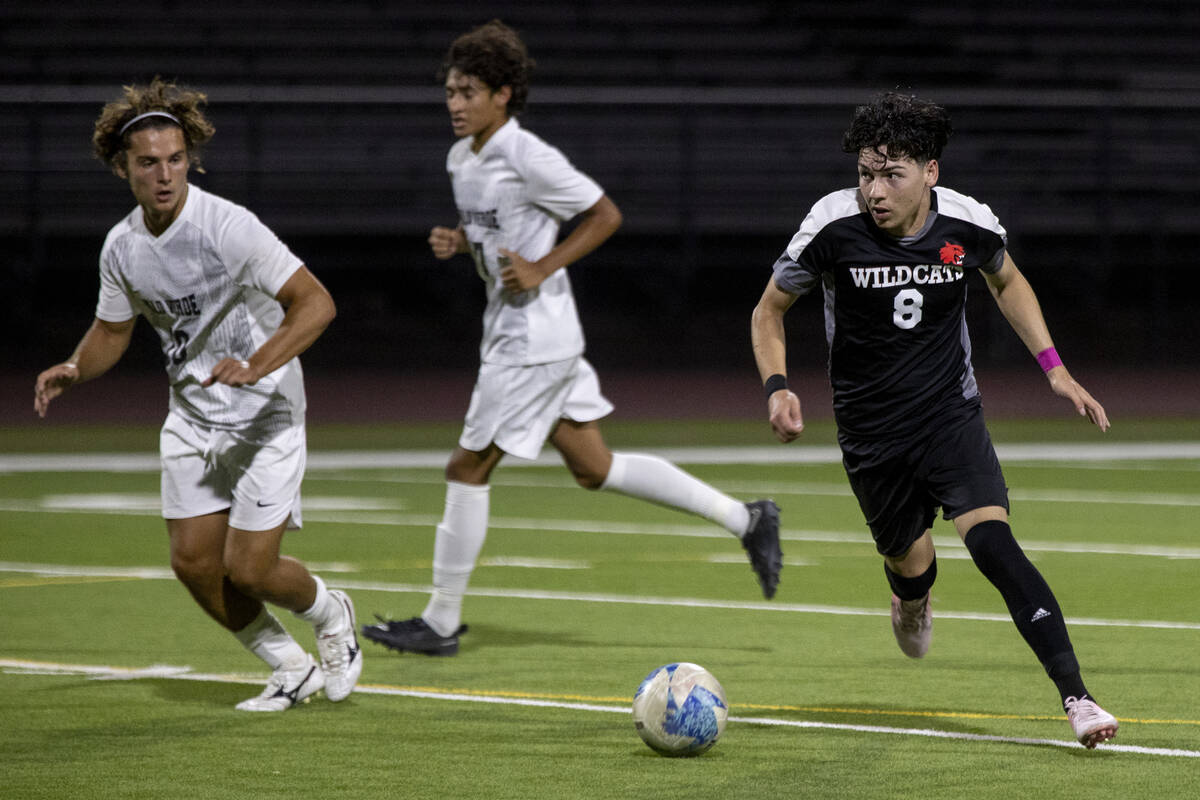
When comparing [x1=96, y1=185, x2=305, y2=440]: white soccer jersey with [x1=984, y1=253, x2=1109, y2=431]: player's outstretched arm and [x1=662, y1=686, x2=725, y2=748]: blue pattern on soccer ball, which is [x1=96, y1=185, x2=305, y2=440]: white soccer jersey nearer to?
[x1=662, y1=686, x2=725, y2=748]: blue pattern on soccer ball

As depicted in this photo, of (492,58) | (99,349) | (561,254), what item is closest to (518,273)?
(561,254)

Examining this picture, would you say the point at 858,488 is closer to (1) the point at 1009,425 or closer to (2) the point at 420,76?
(1) the point at 1009,425

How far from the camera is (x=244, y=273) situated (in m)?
5.76

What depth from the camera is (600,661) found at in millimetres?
6797

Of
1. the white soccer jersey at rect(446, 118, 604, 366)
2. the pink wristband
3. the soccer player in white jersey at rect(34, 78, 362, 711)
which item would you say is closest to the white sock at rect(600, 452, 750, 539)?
the white soccer jersey at rect(446, 118, 604, 366)

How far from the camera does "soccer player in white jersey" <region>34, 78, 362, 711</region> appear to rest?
570cm

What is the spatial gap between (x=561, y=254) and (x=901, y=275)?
6.68 ft

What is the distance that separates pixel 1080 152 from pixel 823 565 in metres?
13.6

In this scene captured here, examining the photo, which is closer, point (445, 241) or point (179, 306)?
point (179, 306)

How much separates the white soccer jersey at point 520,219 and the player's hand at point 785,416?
214 cm

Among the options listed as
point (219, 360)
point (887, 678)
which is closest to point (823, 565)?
point (887, 678)

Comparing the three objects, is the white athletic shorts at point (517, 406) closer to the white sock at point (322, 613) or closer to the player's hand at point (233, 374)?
the white sock at point (322, 613)

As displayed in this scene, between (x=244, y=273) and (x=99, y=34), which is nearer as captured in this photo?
(x=244, y=273)

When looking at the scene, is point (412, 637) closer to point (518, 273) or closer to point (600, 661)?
point (600, 661)
